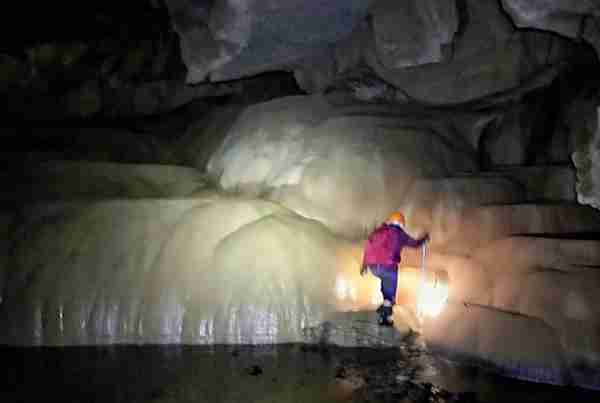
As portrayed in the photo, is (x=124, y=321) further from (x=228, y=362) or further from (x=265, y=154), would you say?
(x=265, y=154)

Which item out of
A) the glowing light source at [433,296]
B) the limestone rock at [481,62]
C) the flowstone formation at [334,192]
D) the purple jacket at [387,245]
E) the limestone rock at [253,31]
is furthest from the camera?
the limestone rock at [481,62]

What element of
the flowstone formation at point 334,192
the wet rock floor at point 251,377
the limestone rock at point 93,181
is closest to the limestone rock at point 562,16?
the flowstone formation at point 334,192

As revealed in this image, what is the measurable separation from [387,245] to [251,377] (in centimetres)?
223

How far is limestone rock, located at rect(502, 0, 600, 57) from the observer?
6605mm

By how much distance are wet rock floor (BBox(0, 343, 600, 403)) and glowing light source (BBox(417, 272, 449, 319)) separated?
603 mm

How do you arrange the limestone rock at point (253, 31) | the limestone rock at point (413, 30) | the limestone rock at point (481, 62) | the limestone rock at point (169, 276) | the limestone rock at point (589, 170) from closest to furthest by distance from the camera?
the limestone rock at point (589, 170)
the limestone rock at point (169, 276)
the limestone rock at point (253, 31)
the limestone rock at point (413, 30)
the limestone rock at point (481, 62)

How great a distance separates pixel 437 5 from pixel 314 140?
2997 millimetres

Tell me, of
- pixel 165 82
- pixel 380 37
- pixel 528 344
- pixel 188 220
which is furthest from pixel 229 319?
pixel 165 82

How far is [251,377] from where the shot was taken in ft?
20.9

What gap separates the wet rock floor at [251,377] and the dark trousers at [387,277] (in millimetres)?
610

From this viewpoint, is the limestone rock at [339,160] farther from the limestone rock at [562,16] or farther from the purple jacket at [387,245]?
the limestone rock at [562,16]

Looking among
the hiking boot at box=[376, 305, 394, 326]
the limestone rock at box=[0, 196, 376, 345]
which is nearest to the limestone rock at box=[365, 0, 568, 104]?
the limestone rock at box=[0, 196, 376, 345]

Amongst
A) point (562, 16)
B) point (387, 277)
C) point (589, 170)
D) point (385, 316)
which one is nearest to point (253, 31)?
point (387, 277)

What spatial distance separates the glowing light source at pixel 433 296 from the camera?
25.8 feet
